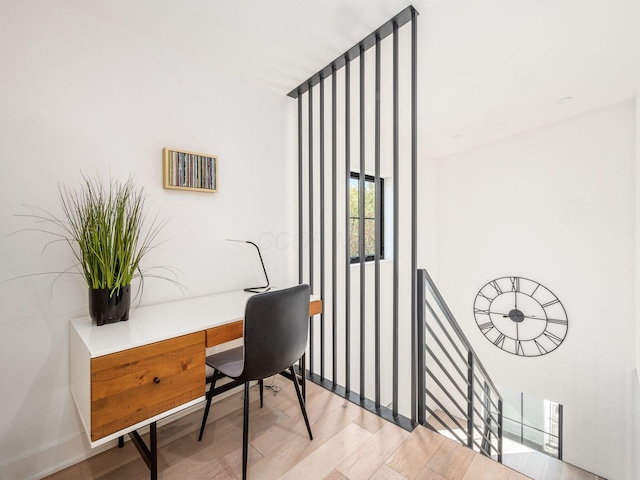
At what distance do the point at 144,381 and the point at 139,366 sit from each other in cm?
7

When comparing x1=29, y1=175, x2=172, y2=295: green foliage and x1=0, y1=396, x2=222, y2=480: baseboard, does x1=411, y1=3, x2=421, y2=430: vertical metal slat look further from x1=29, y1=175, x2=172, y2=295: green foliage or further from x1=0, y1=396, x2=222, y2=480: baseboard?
x1=0, y1=396, x2=222, y2=480: baseboard

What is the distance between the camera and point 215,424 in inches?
72.8

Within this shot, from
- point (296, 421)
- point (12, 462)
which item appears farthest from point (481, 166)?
point (12, 462)

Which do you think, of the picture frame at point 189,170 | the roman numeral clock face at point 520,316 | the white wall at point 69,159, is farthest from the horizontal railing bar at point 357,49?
the roman numeral clock face at point 520,316

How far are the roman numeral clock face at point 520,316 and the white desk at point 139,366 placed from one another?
367 centimetres

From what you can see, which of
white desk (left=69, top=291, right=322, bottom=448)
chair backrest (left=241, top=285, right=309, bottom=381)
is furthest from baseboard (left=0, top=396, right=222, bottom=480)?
chair backrest (left=241, top=285, right=309, bottom=381)

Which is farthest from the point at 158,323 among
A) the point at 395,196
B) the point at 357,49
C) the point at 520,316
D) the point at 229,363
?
the point at 520,316

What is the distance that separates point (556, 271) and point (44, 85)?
472 cm

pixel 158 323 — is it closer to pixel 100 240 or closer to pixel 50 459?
pixel 100 240

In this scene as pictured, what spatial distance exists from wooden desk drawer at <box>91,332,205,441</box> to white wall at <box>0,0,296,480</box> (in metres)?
0.65

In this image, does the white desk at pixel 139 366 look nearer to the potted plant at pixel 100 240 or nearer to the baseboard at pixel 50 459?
the potted plant at pixel 100 240

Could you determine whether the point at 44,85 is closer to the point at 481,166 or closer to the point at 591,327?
the point at 481,166

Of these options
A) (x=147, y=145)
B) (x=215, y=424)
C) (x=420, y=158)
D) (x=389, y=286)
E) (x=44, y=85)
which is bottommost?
(x=215, y=424)

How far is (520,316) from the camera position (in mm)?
3812
